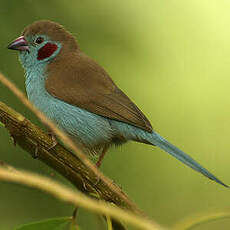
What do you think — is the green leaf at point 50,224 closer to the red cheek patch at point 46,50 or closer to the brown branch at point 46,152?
the brown branch at point 46,152

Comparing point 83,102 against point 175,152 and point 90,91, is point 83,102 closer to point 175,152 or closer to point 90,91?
point 90,91

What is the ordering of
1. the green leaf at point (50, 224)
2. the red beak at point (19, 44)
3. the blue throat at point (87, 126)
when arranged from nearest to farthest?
the green leaf at point (50, 224)
the blue throat at point (87, 126)
the red beak at point (19, 44)

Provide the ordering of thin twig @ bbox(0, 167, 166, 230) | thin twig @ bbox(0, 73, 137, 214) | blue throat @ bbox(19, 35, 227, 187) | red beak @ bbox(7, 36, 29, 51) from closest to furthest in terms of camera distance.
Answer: thin twig @ bbox(0, 167, 166, 230) → thin twig @ bbox(0, 73, 137, 214) → blue throat @ bbox(19, 35, 227, 187) → red beak @ bbox(7, 36, 29, 51)

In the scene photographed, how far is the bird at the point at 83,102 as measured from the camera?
3.39 meters

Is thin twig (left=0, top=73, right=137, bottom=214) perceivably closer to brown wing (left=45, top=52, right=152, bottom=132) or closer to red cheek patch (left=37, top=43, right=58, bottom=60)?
brown wing (left=45, top=52, right=152, bottom=132)

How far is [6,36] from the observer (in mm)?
4086

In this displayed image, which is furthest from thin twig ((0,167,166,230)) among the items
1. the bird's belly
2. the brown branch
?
the bird's belly

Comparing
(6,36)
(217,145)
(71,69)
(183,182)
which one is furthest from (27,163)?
(217,145)

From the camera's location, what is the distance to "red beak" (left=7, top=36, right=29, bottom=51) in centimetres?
392

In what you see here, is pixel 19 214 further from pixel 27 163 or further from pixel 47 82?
pixel 47 82

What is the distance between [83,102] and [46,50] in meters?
0.79

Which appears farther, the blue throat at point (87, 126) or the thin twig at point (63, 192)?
the blue throat at point (87, 126)

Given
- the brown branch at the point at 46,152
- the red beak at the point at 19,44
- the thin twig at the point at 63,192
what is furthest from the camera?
the red beak at the point at 19,44

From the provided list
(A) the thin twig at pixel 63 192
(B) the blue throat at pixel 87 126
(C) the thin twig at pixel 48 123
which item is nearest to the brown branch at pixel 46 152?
(C) the thin twig at pixel 48 123
